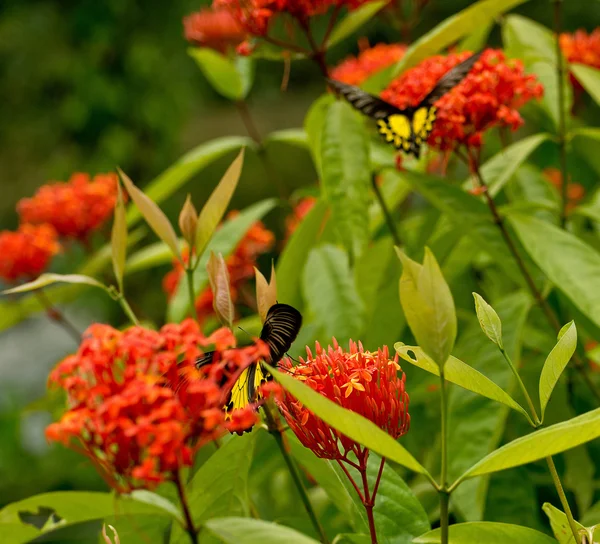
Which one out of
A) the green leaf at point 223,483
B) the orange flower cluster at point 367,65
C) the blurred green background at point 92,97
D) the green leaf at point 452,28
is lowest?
the blurred green background at point 92,97

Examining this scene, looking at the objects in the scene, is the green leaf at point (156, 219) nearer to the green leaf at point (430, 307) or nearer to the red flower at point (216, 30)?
the green leaf at point (430, 307)

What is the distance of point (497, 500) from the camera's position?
2.96 feet

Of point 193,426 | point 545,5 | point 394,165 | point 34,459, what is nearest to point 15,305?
point 394,165

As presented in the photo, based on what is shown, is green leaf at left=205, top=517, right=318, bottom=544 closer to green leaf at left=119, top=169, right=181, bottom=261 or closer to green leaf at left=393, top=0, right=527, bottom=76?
green leaf at left=119, top=169, right=181, bottom=261

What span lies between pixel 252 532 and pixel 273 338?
0.18 metres

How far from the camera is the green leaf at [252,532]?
1.39 feet

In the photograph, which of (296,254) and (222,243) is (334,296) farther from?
(222,243)

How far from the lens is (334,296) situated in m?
1.04

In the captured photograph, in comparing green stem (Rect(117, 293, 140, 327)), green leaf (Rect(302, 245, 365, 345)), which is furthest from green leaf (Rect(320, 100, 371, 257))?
green stem (Rect(117, 293, 140, 327))

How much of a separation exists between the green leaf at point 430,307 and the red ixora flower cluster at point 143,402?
0.09 m

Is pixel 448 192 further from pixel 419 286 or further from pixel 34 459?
pixel 34 459

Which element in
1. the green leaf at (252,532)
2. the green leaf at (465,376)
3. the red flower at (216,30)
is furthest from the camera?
the red flower at (216,30)


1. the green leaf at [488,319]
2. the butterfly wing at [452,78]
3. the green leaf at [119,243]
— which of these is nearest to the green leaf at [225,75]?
the butterfly wing at [452,78]

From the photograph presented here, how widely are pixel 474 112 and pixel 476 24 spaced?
5.0 inches
